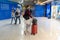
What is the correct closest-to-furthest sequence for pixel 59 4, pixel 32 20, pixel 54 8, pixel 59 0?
pixel 32 20, pixel 59 0, pixel 59 4, pixel 54 8

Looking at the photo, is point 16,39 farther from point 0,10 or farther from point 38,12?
point 38,12

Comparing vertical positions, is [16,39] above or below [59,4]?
below

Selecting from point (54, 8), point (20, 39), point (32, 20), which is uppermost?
point (54, 8)

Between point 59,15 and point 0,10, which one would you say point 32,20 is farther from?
point 59,15

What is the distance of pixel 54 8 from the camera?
24.5m

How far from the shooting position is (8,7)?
2178cm

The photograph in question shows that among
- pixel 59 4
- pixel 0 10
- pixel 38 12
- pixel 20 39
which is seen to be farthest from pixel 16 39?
pixel 38 12

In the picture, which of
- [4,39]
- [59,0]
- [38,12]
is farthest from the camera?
[38,12]

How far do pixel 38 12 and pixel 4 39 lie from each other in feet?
93.0

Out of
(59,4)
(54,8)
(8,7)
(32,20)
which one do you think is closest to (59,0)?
(59,4)

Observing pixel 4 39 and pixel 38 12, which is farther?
pixel 38 12

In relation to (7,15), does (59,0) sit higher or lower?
higher

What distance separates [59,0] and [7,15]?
25.8ft

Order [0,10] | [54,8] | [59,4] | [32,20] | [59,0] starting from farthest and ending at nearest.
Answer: [54,8], [59,4], [59,0], [0,10], [32,20]
